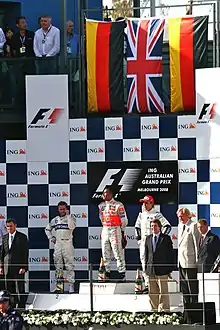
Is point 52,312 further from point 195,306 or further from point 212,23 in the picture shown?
point 212,23

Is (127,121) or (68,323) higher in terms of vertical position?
(127,121)

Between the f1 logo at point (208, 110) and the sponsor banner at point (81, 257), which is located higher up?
the f1 logo at point (208, 110)

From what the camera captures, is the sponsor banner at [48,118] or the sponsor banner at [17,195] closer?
the sponsor banner at [48,118]

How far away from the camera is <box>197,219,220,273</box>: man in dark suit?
15211mm

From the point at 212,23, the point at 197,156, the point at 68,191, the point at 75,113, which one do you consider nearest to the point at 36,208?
the point at 68,191

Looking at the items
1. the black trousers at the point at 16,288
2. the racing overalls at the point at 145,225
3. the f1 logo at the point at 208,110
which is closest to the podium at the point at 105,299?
the black trousers at the point at 16,288

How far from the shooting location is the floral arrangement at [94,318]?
1487 cm

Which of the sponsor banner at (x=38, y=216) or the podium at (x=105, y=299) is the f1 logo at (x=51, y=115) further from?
the podium at (x=105, y=299)

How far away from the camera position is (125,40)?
16812mm

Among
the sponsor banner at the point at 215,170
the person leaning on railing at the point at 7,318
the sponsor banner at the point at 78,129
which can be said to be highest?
the sponsor banner at the point at 78,129

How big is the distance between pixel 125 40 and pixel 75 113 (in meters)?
1.39

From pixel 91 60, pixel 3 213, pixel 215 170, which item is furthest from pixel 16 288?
pixel 91 60

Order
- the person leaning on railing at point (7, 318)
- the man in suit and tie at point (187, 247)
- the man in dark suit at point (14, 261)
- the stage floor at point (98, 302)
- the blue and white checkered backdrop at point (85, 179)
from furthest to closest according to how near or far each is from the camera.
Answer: the blue and white checkered backdrop at point (85, 179) < the man in dark suit at point (14, 261) < the stage floor at point (98, 302) < the man in suit and tie at point (187, 247) < the person leaning on railing at point (7, 318)

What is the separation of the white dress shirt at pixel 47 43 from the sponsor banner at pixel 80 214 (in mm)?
2431
